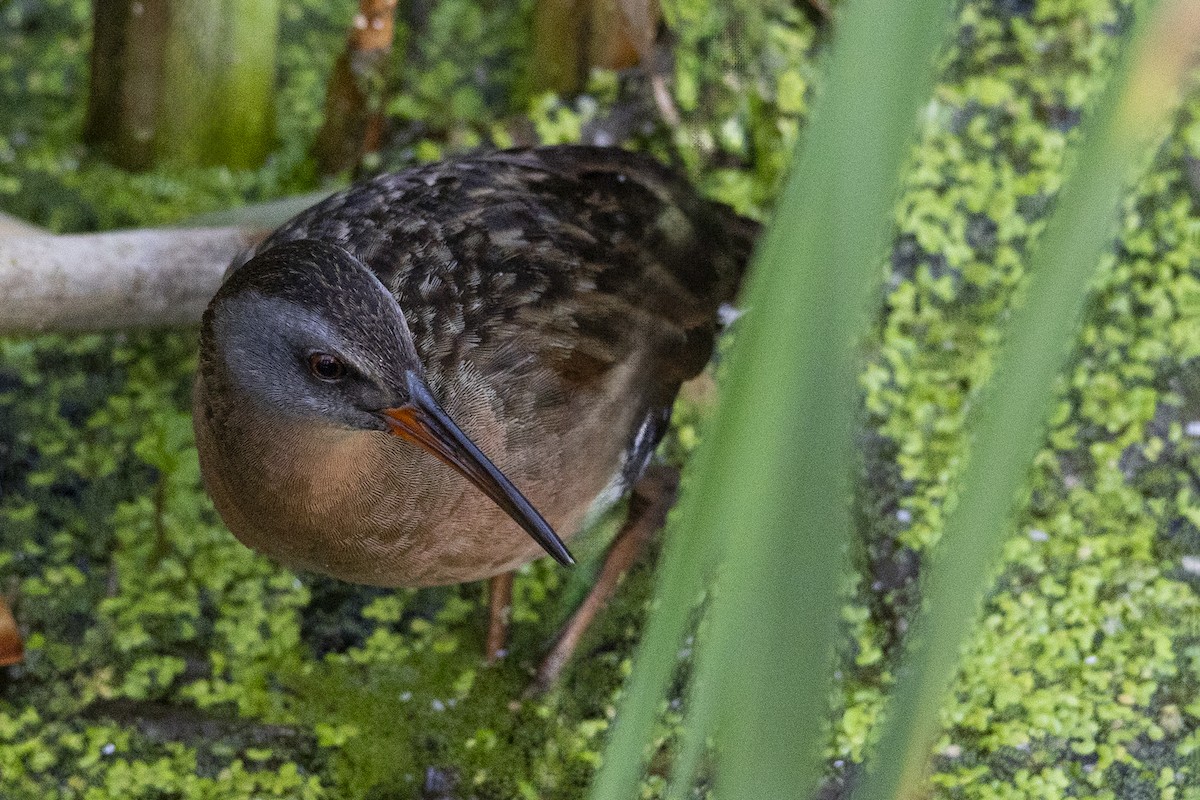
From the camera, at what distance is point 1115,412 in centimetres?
280

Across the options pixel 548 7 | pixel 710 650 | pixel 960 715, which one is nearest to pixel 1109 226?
pixel 710 650

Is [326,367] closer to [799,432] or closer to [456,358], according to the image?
[456,358]

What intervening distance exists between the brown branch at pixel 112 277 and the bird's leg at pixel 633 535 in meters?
0.93

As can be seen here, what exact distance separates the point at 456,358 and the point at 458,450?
0.86 feet

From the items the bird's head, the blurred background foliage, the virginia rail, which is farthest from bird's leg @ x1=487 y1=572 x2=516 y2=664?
the bird's head

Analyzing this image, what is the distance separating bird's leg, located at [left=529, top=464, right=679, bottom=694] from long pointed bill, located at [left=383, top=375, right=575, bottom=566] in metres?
0.80

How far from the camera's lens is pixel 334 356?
1.71m

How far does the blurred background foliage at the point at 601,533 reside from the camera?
2.32 m

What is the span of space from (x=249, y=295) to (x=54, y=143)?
1685 millimetres

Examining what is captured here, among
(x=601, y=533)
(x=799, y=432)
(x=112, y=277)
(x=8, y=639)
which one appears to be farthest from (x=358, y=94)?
(x=799, y=432)

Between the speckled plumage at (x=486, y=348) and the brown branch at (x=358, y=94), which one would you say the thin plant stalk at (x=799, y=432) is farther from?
the brown branch at (x=358, y=94)

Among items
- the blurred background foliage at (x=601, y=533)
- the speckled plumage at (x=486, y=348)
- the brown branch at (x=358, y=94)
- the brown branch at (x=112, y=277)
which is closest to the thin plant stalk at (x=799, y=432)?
the speckled plumage at (x=486, y=348)

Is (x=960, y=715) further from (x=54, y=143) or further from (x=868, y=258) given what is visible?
(x=54, y=143)

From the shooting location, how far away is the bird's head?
168 cm
